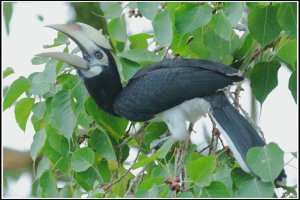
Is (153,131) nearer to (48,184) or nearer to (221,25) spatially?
(48,184)

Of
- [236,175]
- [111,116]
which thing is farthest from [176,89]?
[236,175]

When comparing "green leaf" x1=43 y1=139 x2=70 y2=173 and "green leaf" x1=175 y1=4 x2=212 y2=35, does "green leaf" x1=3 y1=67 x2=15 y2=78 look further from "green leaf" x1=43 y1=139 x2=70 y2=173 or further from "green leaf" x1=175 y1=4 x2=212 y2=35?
"green leaf" x1=175 y1=4 x2=212 y2=35

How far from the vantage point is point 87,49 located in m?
2.58

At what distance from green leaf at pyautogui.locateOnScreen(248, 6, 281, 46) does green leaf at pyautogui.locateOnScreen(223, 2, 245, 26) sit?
0.10 meters

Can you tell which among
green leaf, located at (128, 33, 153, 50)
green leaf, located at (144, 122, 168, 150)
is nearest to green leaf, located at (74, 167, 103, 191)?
green leaf, located at (144, 122, 168, 150)

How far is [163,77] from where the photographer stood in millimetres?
2465

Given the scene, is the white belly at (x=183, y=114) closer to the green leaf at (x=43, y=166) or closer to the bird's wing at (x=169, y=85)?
the bird's wing at (x=169, y=85)

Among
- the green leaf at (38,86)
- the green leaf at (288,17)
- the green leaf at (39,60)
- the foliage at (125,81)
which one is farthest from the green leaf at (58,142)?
the green leaf at (288,17)

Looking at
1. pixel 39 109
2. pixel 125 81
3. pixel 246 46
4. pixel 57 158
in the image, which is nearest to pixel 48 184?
pixel 57 158

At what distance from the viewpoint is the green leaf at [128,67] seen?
2.50 metres

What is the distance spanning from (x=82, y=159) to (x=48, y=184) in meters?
0.13

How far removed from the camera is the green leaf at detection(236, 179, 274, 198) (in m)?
2.00

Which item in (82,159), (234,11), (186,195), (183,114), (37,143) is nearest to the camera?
(186,195)

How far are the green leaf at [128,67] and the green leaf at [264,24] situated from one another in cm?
38
